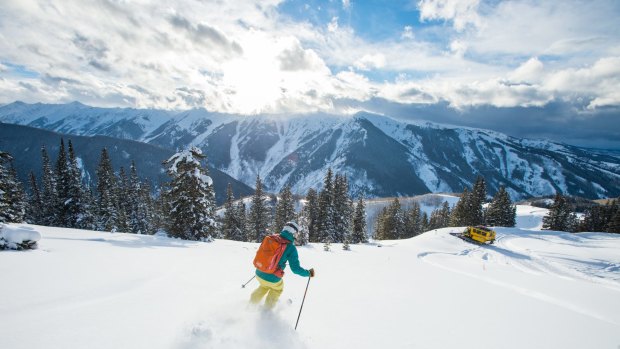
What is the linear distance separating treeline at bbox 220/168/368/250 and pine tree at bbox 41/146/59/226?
76.2ft

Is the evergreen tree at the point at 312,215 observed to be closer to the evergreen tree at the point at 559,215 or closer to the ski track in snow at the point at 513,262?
the ski track in snow at the point at 513,262

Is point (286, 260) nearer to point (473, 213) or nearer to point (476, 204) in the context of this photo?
point (473, 213)

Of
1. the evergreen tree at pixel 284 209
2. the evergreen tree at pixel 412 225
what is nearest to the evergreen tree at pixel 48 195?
the evergreen tree at pixel 284 209

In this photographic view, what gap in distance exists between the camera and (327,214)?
164 ft

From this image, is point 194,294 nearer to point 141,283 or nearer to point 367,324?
point 141,283

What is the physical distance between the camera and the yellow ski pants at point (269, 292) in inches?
269

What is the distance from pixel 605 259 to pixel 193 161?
138ft

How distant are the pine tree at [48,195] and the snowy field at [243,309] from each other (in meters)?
32.9

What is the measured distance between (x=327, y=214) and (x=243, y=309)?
43388 millimetres

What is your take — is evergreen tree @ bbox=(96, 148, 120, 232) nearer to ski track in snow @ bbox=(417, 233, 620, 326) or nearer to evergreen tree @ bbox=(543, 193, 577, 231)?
ski track in snow @ bbox=(417, 233, 620, 326)

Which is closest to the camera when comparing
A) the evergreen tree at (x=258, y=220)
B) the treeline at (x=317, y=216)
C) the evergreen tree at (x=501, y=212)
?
the treeline at (x=317, y=216)

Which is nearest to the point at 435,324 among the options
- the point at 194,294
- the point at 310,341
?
the point at 310,341

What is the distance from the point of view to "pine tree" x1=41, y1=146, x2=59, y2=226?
123 feet

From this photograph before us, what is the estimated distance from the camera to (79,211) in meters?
37.6
